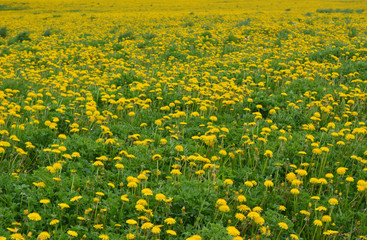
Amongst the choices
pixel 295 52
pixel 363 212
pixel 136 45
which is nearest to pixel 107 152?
pixel 363 212

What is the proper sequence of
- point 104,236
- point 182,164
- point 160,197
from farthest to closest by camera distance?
point 182,164, point 160,197, point 104,236

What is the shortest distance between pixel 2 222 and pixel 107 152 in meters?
1.73

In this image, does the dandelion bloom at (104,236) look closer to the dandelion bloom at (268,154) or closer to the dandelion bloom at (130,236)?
the dandelion bloom at (130,236)

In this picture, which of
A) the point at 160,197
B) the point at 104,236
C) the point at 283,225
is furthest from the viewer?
the point at 160,197

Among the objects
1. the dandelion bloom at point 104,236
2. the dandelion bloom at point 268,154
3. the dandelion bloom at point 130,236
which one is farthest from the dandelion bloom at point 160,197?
the dandelion bloom at point 268,154

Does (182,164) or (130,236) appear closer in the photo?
(130,236)

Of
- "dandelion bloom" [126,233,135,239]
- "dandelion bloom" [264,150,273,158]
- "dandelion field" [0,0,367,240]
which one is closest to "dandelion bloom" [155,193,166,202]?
"dandelion field" [0,0,367,240]

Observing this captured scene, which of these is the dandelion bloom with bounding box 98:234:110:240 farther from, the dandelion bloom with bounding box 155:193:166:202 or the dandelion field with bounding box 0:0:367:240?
the dandelion bloom with bounding box 155:193:166:202

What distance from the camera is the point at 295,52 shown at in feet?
34.1

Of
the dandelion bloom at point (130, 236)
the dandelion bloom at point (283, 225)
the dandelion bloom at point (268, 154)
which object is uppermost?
the dandelion bloom at point (268, 154)

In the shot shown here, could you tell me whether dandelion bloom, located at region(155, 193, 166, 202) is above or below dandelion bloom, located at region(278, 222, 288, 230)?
above

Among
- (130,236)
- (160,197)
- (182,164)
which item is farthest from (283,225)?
(182,164)

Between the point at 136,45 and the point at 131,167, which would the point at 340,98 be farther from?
the point at 136,45

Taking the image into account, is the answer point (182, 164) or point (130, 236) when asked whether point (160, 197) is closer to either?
point (130, 236)
